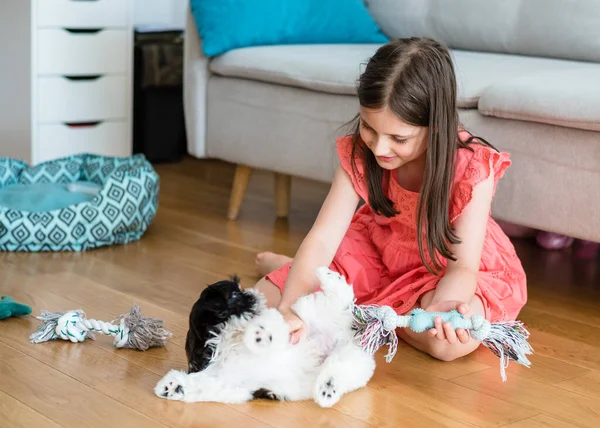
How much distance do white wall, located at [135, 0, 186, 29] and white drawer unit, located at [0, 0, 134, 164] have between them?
509 millimetres

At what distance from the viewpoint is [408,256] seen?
1.71m

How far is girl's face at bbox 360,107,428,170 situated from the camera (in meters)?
1.43

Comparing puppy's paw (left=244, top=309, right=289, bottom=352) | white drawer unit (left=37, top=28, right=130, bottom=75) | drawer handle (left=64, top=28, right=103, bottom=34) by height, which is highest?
drawer handle (left=64, top=28, right=103, bottom=34)

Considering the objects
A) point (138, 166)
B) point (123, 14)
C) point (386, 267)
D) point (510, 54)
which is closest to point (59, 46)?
point (123, 14)

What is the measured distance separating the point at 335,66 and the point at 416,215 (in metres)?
0.68

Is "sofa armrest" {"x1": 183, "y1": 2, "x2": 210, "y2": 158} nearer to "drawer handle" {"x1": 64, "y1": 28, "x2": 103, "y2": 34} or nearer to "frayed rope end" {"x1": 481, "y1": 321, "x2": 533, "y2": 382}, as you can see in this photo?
"drawer handle" {"x1": 64, "y1": 28, "x2": 103, "y2": 34}

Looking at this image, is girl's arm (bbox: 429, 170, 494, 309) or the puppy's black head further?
girl's arm (bbox: 429, 170, 494, 309)

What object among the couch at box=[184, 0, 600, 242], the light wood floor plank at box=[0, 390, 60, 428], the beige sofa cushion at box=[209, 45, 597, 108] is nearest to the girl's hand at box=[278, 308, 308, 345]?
the light wood floor plank at box=[0, 390, 60, 428]

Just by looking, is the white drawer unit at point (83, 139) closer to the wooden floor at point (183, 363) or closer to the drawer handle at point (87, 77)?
the drawer handle at point (87, 77)

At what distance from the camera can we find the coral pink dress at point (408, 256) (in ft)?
5.21

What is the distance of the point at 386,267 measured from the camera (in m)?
1.78

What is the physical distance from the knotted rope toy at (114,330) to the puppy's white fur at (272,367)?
8.0 inches

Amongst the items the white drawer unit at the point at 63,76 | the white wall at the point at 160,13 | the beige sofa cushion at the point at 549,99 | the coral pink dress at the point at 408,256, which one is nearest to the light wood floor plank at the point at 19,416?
the coral pink dress at the point at 408,256

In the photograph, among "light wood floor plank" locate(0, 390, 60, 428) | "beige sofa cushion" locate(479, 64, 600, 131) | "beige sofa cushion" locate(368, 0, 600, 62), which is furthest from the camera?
"beige sofa cushion" locate(368, 0, 600, 62)
